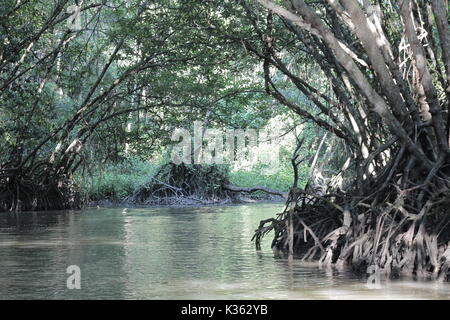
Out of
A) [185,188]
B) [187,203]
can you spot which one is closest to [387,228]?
[187,203]

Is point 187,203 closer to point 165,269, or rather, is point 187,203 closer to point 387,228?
point 165,269

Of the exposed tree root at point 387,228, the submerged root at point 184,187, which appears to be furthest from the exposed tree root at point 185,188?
the exposed tree root at point 387,228

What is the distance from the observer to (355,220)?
26.2 ft

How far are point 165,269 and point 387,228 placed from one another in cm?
A: 209

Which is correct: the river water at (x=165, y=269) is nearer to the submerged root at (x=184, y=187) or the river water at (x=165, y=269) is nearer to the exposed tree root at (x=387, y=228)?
the exposed tree root at (x=387, y=228)

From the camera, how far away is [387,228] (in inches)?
291

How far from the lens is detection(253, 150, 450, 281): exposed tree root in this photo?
7059mm

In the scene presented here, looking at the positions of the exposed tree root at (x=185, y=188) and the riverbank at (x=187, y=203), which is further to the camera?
the exposed tree root at (x=185, y=188)

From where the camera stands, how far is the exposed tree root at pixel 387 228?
7059 mm

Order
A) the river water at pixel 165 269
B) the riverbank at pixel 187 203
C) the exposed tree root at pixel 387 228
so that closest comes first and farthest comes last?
the river water at pixel 165 269
the exposed tree root at pixel 387 228
the riverbank at pixel 187 203

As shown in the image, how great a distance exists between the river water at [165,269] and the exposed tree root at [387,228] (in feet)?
1.05

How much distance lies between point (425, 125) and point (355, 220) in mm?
1180

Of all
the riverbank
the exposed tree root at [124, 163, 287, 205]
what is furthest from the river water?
the exposed tree root at [124, 163, 287, 205]
